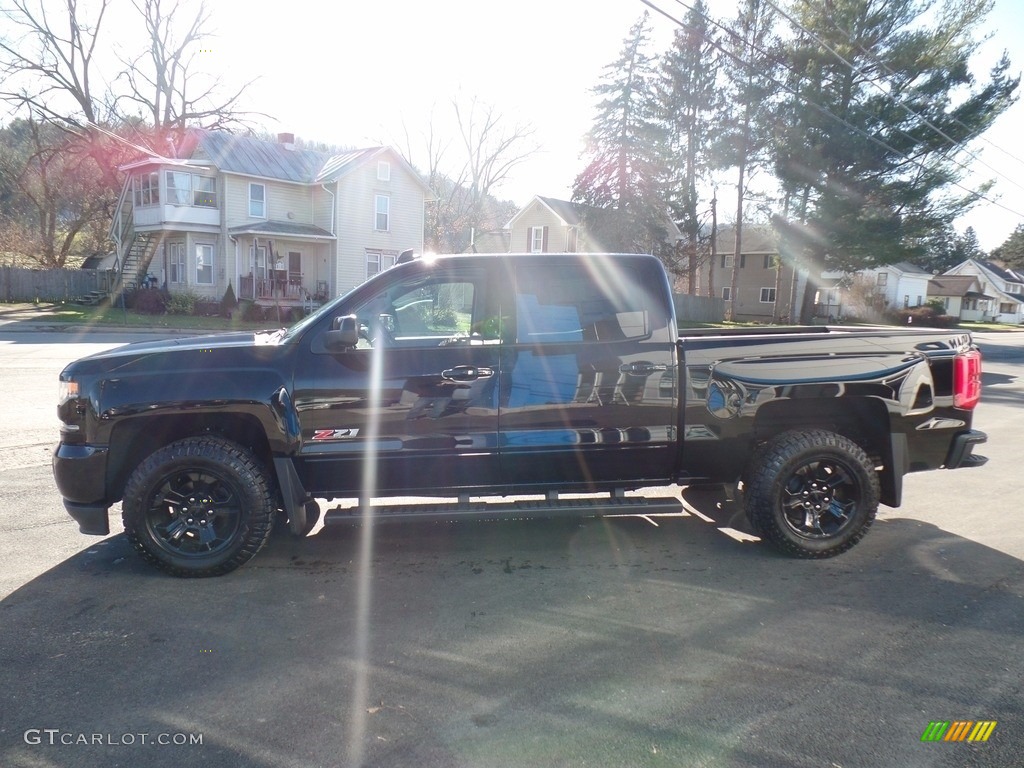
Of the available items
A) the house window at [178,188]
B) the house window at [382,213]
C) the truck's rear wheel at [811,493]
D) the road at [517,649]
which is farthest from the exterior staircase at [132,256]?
the truck's rear wheel at [811,493]

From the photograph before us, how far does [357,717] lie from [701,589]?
231 cm

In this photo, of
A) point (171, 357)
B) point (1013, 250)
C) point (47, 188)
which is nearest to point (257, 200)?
point (47, 188)

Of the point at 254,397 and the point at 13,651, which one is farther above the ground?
the point at 254,397

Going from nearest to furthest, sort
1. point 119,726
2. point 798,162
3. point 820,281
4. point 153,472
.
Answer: point 119,726, point 153,472, point 798,162, point 820,281

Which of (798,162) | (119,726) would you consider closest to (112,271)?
(798,162)

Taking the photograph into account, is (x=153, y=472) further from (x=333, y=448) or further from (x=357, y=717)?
(x=357, y=717)

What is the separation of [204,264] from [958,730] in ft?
120

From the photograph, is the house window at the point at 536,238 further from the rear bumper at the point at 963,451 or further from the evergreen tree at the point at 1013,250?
the evergreen tree at the point at 1013,250

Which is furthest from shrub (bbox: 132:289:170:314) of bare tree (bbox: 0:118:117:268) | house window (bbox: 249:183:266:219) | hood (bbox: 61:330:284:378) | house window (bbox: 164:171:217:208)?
hood (bbox: 61:330:284:378)

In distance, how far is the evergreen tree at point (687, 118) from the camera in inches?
1544

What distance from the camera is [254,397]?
14.8 feet

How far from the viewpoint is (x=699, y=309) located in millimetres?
41625

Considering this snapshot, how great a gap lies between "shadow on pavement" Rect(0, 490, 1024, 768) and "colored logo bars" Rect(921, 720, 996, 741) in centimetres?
5

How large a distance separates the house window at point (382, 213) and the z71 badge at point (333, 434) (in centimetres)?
3445
